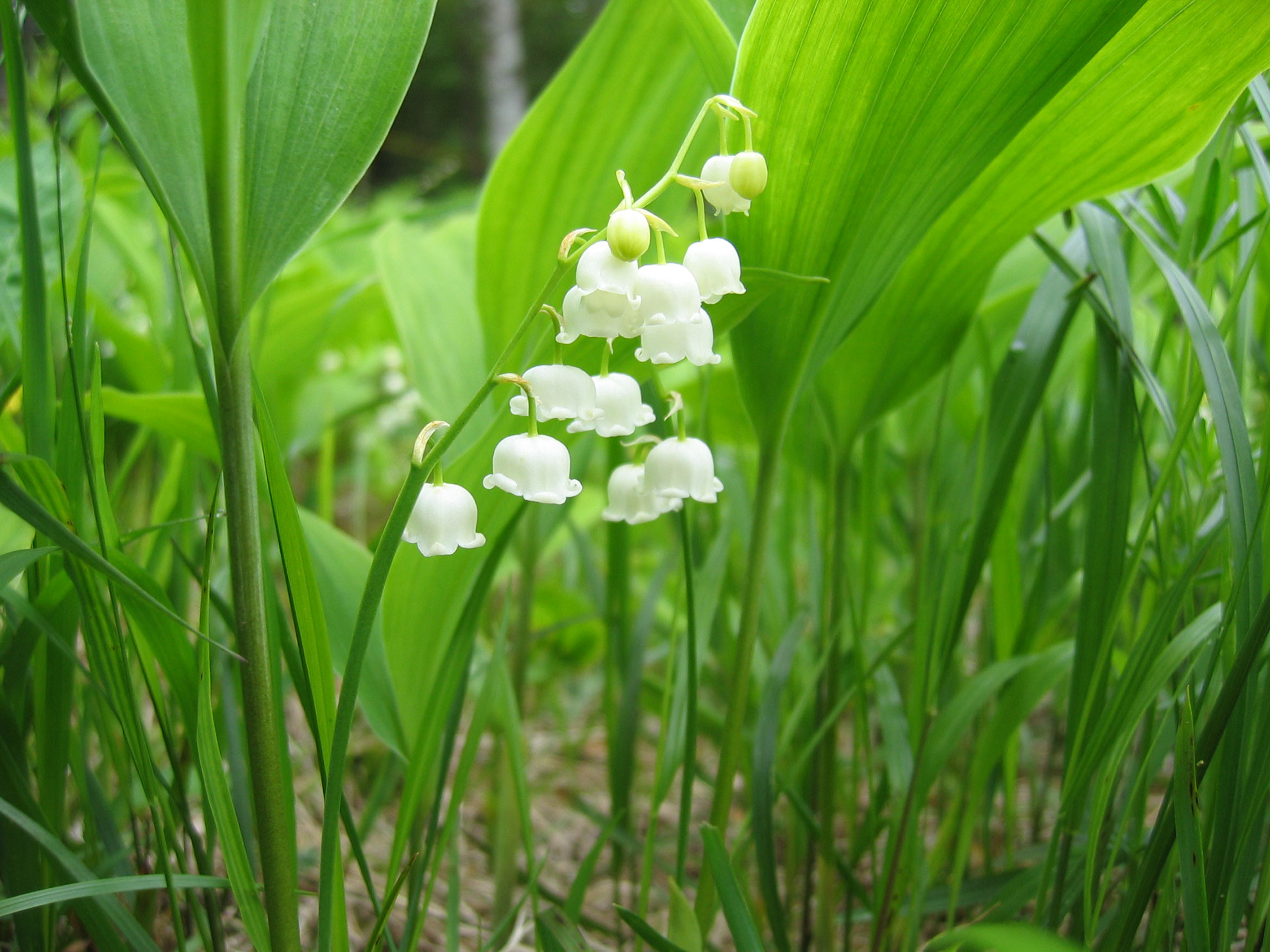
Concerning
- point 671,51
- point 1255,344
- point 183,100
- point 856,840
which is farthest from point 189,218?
point 1255,344

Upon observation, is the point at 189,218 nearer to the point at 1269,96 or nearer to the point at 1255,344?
the point at 1269,96

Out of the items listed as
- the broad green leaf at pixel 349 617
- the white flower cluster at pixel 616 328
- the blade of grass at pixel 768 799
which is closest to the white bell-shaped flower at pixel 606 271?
the white flower cluster at pixel 616 328

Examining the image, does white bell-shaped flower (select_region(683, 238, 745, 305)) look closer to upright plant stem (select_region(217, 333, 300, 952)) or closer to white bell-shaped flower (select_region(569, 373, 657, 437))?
white bell-shaped flower (select_region(569, 373, 657, 437))

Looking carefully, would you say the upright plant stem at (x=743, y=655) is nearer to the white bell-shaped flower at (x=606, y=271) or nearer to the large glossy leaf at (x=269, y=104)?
the white bell-shaped flower at (x=606, y=271)

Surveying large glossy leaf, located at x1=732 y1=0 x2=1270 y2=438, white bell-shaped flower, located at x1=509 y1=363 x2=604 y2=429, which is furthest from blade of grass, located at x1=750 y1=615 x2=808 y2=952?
white bell-shaped flower, located at x1=509 y1=363 x2=604 y2=429

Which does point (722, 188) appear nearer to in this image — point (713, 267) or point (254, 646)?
point (713, 267)

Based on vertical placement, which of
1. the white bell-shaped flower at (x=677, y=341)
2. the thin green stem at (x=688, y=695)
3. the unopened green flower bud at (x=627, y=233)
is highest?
the unopened green flower bud at (x=627, y=233)
